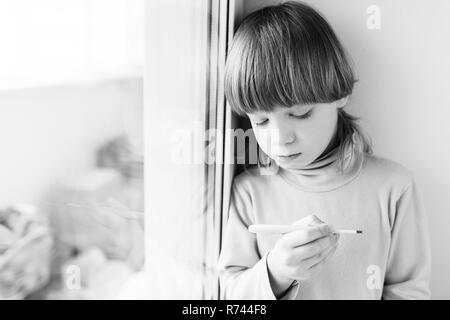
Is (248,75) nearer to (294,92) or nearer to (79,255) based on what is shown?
(294,92)

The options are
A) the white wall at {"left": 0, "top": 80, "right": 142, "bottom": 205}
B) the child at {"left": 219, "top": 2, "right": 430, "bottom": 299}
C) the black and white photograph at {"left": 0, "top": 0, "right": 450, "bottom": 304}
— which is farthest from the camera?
the child at {"left": 219, "top": 2, "right": 430, "bottom": 299}

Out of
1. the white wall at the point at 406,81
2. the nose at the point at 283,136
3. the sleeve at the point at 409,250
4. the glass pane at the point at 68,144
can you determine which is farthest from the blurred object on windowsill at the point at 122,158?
the sleeve at the point at 409,250

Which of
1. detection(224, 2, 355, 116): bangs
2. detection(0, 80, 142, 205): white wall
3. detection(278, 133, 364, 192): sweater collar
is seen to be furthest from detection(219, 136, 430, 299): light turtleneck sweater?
detection(0, 80, 142, 205): white wall

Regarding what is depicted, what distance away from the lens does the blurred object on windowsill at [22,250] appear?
0.56m

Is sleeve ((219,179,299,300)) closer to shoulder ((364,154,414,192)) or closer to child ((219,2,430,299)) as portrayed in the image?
child ((219,2,430,299))

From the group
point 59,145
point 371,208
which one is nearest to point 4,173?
point 59,145

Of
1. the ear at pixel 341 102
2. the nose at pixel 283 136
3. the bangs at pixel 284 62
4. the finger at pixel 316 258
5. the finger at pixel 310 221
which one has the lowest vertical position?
the finger at pixel 316 258

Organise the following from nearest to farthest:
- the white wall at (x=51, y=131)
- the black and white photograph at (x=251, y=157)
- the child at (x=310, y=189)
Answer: the white wall at (x=51, y=131)
the black and white photograph at (x=251, y=157)
the child at (x=310, y=189)

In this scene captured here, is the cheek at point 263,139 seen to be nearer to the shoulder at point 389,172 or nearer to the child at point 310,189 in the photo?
the child at point 310,189

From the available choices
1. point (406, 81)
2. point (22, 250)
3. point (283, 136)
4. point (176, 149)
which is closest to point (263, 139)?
point (283, 136)

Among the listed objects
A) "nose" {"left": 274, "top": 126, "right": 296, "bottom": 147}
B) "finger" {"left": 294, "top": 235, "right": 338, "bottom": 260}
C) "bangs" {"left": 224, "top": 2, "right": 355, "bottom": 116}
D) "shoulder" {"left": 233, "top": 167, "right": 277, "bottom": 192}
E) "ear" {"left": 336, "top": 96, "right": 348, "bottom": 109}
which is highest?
"bangs" {"left": 224, "top": 2, "right": 355, "bottom": 116}

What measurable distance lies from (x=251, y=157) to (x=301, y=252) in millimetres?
190

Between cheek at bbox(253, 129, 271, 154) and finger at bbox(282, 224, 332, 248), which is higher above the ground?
cheek at bbox(253, 129, 271, 154)

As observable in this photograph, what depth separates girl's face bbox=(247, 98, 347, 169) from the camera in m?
0.75
